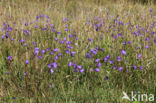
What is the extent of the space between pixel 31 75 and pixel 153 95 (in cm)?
113

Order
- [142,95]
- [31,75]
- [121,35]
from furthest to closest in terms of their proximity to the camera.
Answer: [121,35] < [31,75] < [142,95]

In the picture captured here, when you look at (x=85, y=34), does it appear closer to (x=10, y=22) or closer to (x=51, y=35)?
(x=51, y=35)

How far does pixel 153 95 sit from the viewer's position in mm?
1912

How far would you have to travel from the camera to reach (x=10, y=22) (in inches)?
128

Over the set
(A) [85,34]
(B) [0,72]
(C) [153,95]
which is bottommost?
(C) [153,95]

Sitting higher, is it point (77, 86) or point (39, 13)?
point (39, 13)

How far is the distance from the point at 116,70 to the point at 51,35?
115 centimetres

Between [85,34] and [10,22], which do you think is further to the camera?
[10,22]

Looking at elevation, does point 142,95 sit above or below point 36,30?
below

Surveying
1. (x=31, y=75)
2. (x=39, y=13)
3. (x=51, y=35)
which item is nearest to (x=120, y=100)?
(x=31, y=75)

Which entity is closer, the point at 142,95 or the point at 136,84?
the point at 142,95

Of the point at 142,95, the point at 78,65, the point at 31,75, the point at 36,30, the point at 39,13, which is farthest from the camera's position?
the point at 39,13

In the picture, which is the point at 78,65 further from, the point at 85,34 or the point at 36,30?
the point at 36,30

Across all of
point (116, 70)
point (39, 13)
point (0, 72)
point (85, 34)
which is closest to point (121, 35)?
point (85, 34)
